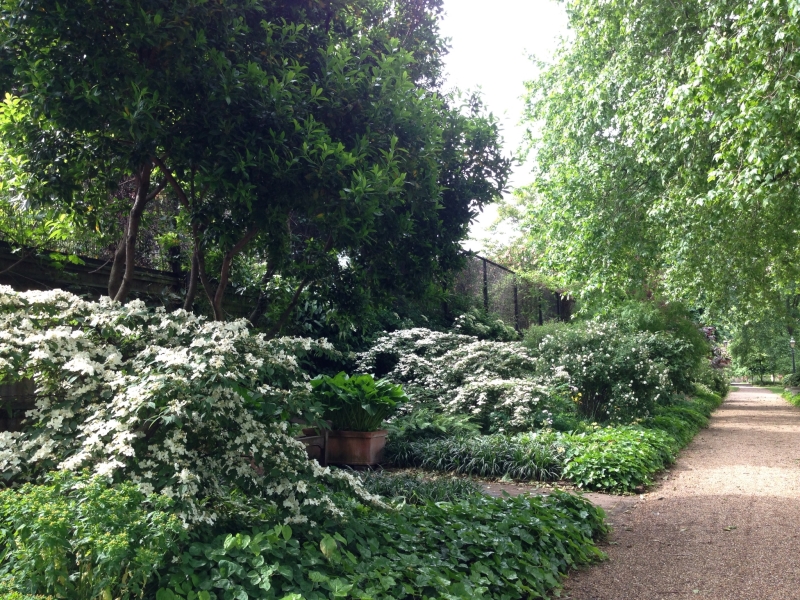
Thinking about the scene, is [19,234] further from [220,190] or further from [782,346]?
[782,346]

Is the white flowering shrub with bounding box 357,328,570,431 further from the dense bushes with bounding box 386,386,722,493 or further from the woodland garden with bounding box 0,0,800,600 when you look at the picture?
the dense bushes with bounding box 386,386,722,493

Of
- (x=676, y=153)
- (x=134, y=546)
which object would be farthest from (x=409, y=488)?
(x=676, y=153)

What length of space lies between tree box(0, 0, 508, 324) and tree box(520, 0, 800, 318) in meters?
3.38

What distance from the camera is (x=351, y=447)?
7.34m

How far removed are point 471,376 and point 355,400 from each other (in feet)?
9.41

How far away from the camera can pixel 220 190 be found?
439cm

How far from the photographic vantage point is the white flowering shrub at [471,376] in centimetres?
892

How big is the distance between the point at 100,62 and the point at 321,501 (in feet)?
10.2

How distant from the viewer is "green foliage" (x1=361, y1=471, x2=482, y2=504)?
5.46 m

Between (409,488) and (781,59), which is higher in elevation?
(781,59)

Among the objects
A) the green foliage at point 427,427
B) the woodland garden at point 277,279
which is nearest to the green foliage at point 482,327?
the woodland garden at point 277,279

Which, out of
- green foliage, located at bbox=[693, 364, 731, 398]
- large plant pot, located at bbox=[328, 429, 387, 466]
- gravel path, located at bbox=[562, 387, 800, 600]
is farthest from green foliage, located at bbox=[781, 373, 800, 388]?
large plant pot, located at bbox=[328, 429, 387, 466]

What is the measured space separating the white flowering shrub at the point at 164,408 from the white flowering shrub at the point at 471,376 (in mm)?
5298

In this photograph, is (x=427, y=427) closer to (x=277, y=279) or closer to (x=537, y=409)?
(x=537, y=409)
